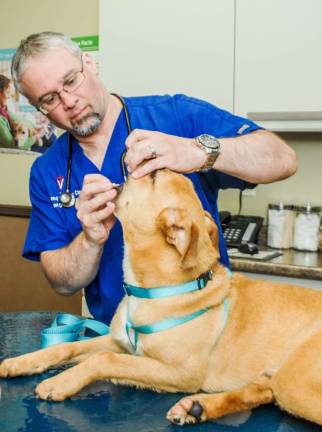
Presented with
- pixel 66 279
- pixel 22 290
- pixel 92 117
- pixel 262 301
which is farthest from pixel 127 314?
pixel 22 290

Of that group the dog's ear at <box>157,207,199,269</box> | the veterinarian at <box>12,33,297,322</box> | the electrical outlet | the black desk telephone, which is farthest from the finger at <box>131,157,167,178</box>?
the electrical outlet

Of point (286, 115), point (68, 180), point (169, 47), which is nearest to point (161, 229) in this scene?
point (68, 180)

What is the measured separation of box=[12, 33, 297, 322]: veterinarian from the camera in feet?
4.92

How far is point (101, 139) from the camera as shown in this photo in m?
1.67

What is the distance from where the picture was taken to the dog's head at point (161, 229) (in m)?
1.17

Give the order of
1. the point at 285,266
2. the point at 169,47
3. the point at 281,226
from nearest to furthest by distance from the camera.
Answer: the point at 285,266, the point at 169,47, the point at 281,226

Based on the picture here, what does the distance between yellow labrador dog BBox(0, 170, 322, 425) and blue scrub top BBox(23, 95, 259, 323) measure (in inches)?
13.8

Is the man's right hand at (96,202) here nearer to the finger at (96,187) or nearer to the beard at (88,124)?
the finger at (96,187)

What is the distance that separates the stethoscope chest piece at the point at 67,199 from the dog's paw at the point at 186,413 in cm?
78

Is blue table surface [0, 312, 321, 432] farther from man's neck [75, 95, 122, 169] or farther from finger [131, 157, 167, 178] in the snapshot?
man's neck [75, 95, 122, 169]

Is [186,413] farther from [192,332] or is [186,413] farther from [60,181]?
[60,181]

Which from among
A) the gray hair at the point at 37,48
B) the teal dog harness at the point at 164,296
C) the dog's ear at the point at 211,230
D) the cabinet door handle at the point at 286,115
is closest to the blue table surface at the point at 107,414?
the teal dog harness at the point at 164,296

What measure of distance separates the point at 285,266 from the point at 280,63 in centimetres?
88

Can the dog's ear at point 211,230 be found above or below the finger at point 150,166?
below
